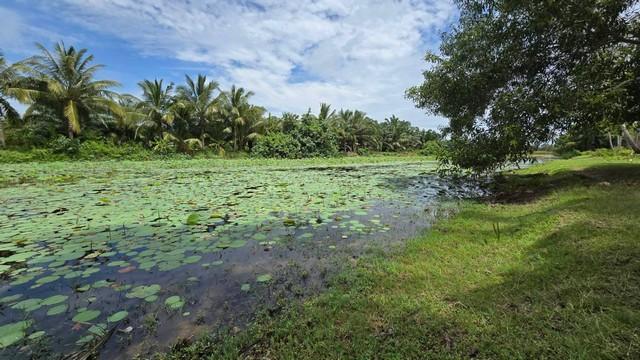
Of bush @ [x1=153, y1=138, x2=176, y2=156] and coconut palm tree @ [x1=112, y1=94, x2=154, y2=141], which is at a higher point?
coconut palm tree @ [x1=112, y1=94, x2=154, y2=141]

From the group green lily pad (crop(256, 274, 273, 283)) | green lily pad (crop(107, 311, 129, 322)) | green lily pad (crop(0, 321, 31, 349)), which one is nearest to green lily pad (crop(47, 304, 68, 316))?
green lily pad (crop(0, 321, 31, 349))

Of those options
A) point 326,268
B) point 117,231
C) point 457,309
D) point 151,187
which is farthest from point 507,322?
point 151,187

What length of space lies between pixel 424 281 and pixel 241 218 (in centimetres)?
401

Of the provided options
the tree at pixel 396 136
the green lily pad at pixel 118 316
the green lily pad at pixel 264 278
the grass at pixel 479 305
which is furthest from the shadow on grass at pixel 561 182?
the tree at pixel 396 136

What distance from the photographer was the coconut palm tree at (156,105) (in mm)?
26969

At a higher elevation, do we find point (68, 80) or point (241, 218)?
point (68, 80)

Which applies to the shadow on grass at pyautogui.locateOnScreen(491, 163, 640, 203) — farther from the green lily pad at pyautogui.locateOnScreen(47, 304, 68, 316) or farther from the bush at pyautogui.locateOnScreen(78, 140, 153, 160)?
the bush at pyautogui.locateOnScreen(78, 140, 153, 160)

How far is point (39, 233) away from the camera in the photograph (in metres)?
5.17

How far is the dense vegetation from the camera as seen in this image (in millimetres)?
21219

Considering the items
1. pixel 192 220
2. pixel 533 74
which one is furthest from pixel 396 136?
pixel 192 220

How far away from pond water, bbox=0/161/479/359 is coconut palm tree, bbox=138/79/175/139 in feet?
66.3

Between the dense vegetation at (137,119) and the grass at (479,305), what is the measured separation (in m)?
25.0

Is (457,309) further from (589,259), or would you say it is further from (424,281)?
(589,259)

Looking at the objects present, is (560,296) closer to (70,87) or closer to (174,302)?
(174,302)
